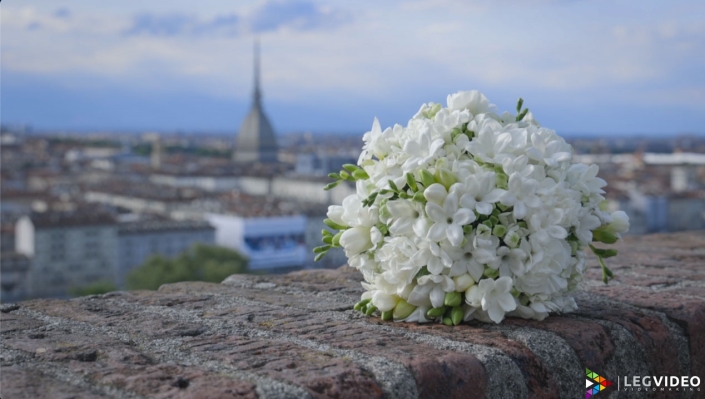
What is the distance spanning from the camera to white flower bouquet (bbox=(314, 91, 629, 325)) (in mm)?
1182

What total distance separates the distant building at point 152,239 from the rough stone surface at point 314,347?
32.8 metres

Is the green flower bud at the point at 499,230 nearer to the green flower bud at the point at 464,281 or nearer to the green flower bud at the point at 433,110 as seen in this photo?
the green flower bud at the point at 464,281

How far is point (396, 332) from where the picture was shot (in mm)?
1197

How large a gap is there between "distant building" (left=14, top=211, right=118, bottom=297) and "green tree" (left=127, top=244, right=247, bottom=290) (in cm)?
578

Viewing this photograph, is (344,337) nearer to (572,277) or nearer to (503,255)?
(503,255)

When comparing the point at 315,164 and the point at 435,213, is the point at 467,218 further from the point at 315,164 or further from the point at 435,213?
the point at 315,164

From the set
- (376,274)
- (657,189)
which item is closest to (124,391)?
(376,274)

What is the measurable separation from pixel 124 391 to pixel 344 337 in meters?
0.30

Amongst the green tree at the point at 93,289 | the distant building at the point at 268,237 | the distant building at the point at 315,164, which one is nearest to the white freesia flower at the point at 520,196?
the green tree at the point at 93,289

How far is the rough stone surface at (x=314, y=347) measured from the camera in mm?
971

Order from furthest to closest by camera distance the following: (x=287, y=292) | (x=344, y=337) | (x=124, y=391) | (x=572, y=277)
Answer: (x=287, y=292), (x=572, y=277), (x=344, y=337), (x=124, y=391)

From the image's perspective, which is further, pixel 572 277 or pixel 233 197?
pixel 233 197

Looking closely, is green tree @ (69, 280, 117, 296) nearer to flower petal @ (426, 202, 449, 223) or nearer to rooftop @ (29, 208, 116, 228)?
rooftop @ (29, 208, 116, 228)

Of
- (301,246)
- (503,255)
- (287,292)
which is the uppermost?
(503,255)
